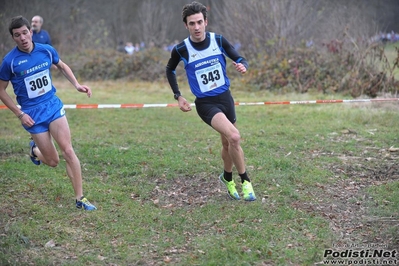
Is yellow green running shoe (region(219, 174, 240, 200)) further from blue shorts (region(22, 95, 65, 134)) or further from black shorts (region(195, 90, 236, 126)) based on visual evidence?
blue shorts (region(22, 95, 65, 134))

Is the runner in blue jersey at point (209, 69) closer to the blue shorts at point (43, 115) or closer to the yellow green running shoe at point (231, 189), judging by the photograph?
the yellow green running shoe at point (231, 189)

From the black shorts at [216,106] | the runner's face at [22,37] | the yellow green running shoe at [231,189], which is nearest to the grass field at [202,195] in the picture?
the yellow green running shoe at [231,189]

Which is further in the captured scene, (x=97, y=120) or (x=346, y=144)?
(x=97, y=120)

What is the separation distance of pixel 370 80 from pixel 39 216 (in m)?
9.72

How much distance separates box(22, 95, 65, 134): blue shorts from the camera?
244 inches

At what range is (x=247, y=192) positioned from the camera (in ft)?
21.7

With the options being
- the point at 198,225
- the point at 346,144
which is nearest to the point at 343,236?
the point at 198,225

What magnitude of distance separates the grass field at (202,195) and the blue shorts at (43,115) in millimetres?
950

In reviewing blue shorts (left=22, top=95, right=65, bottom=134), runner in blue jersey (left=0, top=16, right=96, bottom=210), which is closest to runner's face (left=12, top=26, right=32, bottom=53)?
runner in blue jersey (left=0, top=16, right=96, bottom=210)

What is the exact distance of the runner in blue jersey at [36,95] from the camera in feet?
19.9

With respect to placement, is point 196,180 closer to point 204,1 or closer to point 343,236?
point 343,236

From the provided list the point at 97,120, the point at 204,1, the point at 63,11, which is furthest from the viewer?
the point at 204,1

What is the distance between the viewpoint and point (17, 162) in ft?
27.5

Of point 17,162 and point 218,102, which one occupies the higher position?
point 218,102
